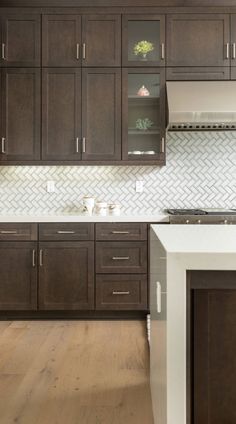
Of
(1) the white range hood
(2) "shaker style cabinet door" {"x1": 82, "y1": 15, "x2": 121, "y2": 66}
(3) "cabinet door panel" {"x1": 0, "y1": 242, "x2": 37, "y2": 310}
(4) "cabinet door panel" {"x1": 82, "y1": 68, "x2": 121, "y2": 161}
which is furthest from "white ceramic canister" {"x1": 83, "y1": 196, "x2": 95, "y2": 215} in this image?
(2) "shaker style cabinet door" {"x1": 82, "y1": 15, "x2": 121, "y2": 66}

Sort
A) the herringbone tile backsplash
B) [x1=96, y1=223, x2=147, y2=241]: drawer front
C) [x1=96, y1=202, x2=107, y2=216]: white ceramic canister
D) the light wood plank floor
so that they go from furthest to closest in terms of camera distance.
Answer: the herringbone tile backsplash
[x1=96, y1=202, x2=107, y2=216]: white ceramic canister
[x1=96, y1=223, x2=147, y2=241]: drawer front
the light wood plank floor

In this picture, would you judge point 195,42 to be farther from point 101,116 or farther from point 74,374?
point 74,374

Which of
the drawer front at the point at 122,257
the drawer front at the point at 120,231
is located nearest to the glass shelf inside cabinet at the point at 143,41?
the drawer front at the point at 120,231

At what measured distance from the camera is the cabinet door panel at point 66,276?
12.1 ft

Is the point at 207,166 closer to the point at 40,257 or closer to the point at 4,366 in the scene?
the point at 40,257

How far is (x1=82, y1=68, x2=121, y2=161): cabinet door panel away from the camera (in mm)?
3893

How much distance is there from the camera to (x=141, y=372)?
2510 mm

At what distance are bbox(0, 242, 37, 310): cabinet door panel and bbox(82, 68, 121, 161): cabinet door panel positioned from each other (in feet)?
3.35

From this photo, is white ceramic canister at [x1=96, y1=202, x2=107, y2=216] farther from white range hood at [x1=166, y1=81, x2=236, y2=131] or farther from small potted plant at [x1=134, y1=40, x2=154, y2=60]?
small potted plant at [x1=134, y1=40, x2=154, y2=60]

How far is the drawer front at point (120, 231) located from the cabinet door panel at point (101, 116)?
661 millimetres

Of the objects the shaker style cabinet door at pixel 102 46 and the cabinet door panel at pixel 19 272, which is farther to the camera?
the shaker style cabinet door at pixel 102 46

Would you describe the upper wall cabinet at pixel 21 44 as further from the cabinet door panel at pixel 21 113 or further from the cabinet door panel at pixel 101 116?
the cabinet door panel at pixel 101 116

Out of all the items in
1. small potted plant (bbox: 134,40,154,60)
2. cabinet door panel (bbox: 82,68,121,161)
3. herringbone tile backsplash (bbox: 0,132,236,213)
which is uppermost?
small potted plant (bbox: 134,40,154,60)

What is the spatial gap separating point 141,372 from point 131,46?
112 inches
